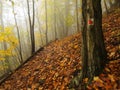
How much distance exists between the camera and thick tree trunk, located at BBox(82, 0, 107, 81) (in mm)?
4648

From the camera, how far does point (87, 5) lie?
4.66m

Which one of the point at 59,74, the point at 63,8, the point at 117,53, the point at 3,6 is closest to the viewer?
the point at 117,53

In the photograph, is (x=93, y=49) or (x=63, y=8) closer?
(x=93, y=49)

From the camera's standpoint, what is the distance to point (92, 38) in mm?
4719

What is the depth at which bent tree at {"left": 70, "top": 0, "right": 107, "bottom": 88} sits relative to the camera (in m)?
4.65

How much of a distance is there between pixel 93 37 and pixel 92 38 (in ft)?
0.13

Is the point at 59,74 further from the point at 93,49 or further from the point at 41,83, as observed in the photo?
A: the point at 93,49

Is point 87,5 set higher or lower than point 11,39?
higher

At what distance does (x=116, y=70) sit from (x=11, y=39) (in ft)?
52.2

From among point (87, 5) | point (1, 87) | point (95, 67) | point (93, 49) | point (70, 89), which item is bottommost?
point (1, 87)

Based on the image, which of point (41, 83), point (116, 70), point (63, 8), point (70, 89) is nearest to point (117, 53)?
point (116, 70)

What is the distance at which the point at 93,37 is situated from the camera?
4715mm

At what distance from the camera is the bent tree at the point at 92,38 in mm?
4652

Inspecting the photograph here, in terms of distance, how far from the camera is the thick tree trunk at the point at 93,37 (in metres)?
4.65
